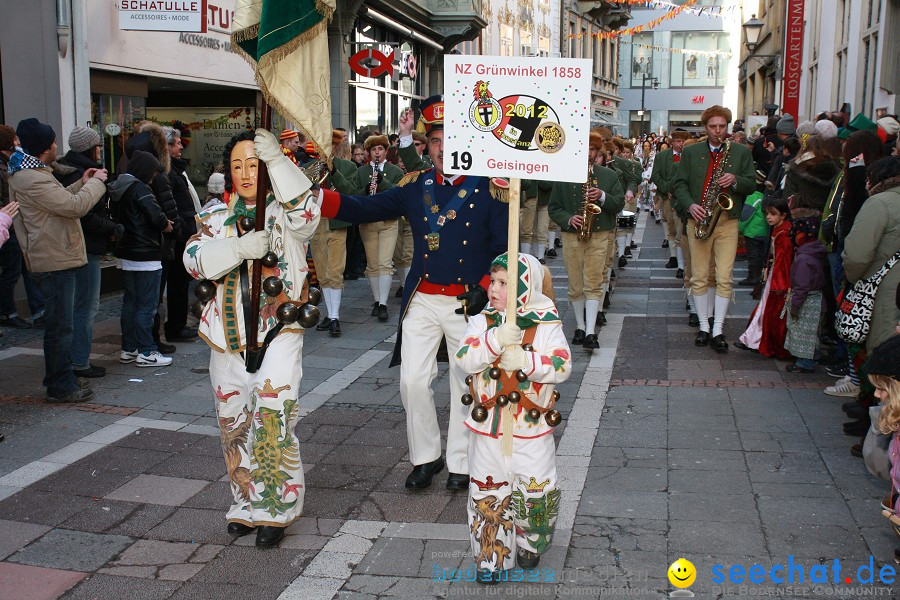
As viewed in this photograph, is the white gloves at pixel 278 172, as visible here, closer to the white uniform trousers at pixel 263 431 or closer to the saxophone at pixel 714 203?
the white uniform trousers at pixel 263 431

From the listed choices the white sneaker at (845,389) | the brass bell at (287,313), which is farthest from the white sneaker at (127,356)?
the white sneaker at (845,389)

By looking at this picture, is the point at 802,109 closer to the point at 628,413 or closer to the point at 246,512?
the point at 628,413

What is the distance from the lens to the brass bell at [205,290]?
4.85 m

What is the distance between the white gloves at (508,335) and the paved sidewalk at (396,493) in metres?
1.10

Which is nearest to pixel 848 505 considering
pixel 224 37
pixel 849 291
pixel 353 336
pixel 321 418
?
pixel 849 291

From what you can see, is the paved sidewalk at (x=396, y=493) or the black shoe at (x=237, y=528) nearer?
the paved sidewalk at (x=396, y=493)

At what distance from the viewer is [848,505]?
525cm

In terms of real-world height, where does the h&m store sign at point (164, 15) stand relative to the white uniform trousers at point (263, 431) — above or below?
above

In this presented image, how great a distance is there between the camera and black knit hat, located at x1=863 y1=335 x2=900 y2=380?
14.7 ft

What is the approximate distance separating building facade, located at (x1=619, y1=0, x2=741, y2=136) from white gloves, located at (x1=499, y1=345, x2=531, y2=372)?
59.5m

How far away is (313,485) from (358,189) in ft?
18.9

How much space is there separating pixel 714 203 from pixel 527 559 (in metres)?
5.60

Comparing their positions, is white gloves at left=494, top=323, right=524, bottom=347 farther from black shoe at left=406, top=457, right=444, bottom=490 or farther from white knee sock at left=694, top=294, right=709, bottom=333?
white knee sock at left=694, top=294, right=709, bottom=333

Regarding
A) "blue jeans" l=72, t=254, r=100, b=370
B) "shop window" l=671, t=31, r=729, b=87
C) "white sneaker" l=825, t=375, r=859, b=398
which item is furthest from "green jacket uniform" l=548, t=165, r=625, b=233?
"shop window" l=671, t=31, r=729, b=87
